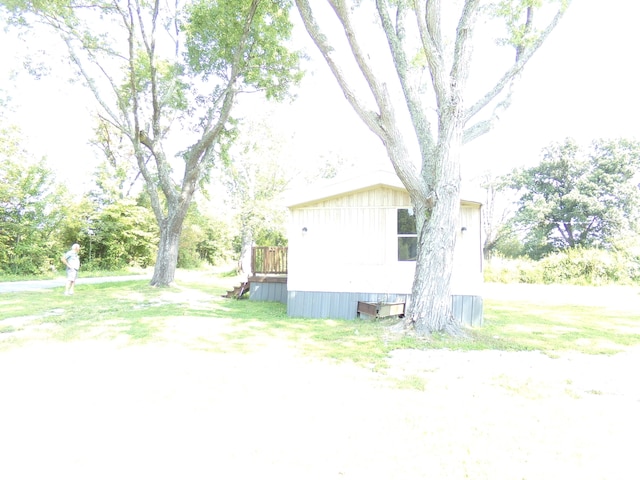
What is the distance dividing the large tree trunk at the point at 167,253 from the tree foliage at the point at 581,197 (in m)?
25.6

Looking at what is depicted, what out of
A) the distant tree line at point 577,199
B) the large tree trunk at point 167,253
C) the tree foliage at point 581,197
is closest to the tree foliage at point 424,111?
the large tree trunk at point 167,253

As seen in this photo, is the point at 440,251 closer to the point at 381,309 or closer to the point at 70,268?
the point at 381,309

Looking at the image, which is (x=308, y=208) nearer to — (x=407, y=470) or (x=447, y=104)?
(x=447, y=104)

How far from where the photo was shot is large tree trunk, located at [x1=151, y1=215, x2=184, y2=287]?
13570 mm

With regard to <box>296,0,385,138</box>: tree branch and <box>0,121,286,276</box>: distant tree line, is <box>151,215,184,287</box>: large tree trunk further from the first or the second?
<box>296,0,385,138</box>: tree branch

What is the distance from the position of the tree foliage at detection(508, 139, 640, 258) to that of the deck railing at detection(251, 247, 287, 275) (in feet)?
76.2

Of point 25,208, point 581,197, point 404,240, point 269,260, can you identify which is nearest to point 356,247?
point 404,240

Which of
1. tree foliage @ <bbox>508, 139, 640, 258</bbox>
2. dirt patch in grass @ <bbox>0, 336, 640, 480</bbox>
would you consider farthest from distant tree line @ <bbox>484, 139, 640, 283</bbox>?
dirt patch in grass @ <bbox>0, 336, 640, 480</bbox>

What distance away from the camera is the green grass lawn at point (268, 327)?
225 inches

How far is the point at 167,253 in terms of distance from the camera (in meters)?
13.7

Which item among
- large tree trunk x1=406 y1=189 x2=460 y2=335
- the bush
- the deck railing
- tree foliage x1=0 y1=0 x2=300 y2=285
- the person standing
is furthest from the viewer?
the bush

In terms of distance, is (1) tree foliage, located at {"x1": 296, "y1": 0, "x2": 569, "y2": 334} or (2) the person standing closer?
(1) tree foliage, located at {"x1": 296, "y1": 0, "x2": 569, "y2": 334}

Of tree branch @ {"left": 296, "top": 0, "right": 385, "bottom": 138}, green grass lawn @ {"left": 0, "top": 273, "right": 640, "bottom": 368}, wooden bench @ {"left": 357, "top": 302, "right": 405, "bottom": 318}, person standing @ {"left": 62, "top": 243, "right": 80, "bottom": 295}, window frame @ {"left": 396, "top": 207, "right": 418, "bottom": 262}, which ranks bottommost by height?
green grass lawn @ {"left": 0, "top": 273, "right": 640, "bottom": 368}

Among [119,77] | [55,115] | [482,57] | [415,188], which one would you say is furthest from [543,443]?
[55,115]
